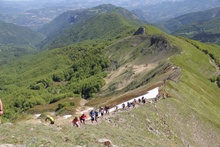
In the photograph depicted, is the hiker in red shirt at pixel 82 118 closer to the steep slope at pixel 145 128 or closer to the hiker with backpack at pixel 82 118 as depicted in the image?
the hiker with backpack at pixel 82 118

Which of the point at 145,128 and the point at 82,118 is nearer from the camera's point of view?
the point at 82,118

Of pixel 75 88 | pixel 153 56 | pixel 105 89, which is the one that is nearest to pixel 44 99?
pixel 75 88

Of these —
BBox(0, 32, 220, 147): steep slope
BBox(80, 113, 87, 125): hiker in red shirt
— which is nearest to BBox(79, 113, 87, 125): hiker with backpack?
BBox(80, 113, 87, 125): hiker in red shirt

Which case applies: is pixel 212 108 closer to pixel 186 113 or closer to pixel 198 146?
pixel 186 113

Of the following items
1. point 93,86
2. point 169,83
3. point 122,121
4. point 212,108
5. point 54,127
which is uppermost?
point 54,127

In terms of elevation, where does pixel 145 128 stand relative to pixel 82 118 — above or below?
below

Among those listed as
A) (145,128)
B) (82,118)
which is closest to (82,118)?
(82,118)

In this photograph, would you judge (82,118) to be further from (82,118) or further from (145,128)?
(145,128)

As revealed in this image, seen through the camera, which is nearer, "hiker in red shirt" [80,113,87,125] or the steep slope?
the steep slope

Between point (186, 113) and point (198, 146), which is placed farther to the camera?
point (186, 113)

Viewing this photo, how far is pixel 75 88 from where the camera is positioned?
196 metres

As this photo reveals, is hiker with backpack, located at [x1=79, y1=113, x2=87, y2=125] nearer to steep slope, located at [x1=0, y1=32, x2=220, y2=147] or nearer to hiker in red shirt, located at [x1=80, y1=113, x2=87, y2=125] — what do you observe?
hiker in red shirt, located at [x1=80, y1=113, x2=87, y2=125]

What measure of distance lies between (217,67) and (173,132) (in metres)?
144

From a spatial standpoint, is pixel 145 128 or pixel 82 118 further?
pixel 145 128
